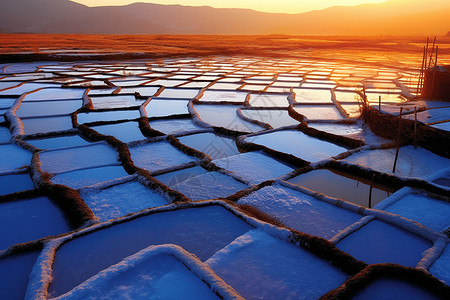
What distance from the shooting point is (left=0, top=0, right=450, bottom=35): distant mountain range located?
215 ft

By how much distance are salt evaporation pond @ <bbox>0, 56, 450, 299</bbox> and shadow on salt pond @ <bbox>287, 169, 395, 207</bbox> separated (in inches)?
0.6

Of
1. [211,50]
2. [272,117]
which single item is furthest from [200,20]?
[272,117]

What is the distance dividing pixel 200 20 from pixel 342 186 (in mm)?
93440

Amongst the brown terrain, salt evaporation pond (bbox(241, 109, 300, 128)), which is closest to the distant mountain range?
the brown terrain

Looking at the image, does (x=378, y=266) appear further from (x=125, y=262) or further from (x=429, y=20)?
(x=429, y=20)

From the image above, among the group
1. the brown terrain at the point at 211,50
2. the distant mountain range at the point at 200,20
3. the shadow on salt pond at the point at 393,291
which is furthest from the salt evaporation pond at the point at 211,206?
the distant mountain range at the point at 200,20

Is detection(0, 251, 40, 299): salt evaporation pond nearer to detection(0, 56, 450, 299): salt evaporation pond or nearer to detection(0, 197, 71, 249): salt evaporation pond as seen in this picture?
detection(0, 56, 450, 299): salt evaporation pond

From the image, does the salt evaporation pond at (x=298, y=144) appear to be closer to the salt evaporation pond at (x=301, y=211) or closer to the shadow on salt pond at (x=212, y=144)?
the shadow on salt pond at (x=212, y=144)

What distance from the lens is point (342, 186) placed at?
289cm

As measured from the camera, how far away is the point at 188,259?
5.70ft

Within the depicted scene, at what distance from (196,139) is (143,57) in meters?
12.1

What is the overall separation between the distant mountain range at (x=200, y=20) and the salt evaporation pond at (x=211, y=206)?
62.5m

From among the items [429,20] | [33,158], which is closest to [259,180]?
[33,158]

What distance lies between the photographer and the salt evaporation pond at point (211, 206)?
1665 millimetres
